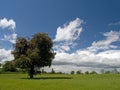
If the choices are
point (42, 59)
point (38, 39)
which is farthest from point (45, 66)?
point (38, 39)

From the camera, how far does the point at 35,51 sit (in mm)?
69625

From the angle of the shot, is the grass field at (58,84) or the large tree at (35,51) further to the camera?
the large tree at (35,51)

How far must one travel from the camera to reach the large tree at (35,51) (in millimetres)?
70188

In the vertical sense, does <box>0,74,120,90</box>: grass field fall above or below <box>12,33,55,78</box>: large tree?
below

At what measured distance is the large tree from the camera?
70.2m

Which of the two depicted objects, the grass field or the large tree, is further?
the large tree

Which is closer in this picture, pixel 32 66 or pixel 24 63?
pixel 24 63

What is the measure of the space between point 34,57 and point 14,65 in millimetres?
6087

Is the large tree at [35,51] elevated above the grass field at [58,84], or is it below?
above

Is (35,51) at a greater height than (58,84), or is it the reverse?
(35,51)

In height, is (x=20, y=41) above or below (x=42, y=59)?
above

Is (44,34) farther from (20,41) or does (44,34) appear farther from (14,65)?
(14,65)

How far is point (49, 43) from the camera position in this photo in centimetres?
7294

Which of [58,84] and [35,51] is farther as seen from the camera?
[35,51]
